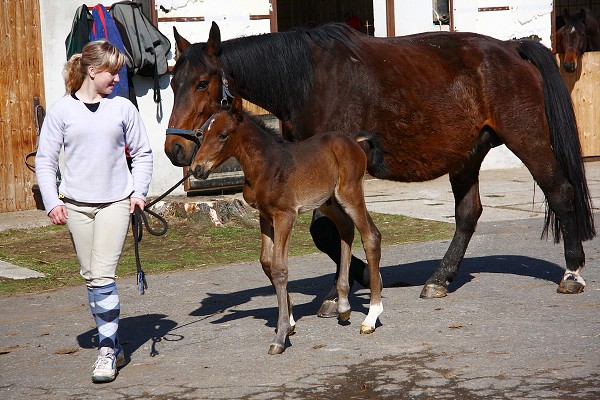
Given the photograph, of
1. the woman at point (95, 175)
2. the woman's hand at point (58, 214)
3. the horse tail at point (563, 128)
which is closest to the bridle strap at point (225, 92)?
the woman at point (95, 175)

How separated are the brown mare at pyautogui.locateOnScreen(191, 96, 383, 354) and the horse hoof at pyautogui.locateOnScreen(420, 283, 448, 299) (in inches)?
40.0

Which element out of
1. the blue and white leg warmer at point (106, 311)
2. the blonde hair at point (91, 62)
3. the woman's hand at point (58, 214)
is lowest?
the blue and white leg warmer at point (106, 311)

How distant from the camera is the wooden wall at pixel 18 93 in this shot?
12516 millimetres

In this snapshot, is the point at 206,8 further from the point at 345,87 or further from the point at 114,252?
the point at 114,252

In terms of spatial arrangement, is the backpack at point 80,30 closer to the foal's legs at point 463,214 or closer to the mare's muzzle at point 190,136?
the foal's legs at point 463,214

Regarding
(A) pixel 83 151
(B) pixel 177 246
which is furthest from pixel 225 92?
(B) pixel 177 246

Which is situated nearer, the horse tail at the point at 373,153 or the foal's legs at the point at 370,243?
the foal's legs at the point at 370,243

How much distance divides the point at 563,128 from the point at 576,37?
29.7ft

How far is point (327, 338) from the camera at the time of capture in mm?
6172

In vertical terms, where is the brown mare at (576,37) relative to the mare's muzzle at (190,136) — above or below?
above

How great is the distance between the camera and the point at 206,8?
13344 millimetres

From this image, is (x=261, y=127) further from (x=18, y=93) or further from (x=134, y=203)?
(x=18, y=93)

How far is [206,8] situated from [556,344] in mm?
8744

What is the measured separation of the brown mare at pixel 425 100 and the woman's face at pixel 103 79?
0.94 m
